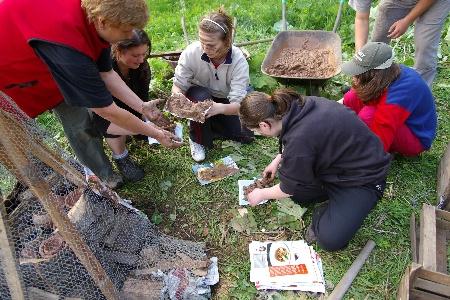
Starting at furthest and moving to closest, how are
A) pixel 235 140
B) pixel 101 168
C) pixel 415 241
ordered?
pixel 235 140 < pixel 101 168 < pixel 415 241

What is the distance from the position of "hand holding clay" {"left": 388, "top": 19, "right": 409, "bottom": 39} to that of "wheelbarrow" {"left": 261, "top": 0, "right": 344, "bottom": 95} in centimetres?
64

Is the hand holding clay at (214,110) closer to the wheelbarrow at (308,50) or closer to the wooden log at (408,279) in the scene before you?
the wheelbarrow at (308,50)

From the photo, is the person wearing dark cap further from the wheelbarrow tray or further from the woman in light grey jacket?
the wheelbarrow tray

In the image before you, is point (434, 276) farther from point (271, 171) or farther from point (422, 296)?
point (271, 171)

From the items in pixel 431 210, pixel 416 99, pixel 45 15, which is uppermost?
pixel 45 15

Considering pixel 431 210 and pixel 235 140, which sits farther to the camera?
pixel 235 140

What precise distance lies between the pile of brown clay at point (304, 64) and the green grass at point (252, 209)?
0.24 m

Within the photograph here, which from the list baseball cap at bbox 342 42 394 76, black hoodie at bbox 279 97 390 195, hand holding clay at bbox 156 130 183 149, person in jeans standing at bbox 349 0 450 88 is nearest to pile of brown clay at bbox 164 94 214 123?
hand holding clay at bbox 156 130 183 149

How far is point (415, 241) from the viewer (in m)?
3.56

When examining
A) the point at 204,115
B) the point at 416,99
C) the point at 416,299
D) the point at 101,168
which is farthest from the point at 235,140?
the point at 416,299

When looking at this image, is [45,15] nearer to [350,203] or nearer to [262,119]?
[262,119]

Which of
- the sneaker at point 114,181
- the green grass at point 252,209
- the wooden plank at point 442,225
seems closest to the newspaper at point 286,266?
the green grass at point 252,209

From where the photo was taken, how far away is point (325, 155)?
3.18 meters

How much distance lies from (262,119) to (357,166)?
0.88 m
